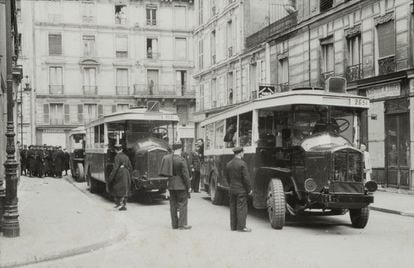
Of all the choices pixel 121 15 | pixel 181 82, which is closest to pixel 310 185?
pixel 181 82

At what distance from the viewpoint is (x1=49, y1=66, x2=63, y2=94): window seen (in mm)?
53500

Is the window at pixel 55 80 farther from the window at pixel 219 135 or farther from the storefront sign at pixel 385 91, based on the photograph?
the window at pixel 219 135

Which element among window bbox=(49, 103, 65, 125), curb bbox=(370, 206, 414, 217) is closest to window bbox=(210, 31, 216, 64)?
window bbox=(49, 103, 65, 125)

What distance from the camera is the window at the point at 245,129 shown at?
1303 cm

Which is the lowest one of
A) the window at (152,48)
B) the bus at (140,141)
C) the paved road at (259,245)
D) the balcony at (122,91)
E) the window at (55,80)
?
the paved road at (259,245)

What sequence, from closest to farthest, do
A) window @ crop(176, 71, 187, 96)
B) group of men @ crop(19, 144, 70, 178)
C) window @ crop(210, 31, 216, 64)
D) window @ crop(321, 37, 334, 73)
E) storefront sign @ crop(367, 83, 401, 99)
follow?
1. storefront sign @ crop(367, 83, 401, 99)
2. window @ crop(321, 37, 334, 73)
3. group of men @ crop(19, 144, 70, 178)
4. window @ crop(210, 31, 216, 64)
5. window @ crop(176, 71, 187, 96)

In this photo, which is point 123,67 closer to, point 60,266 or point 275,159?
point 275,159

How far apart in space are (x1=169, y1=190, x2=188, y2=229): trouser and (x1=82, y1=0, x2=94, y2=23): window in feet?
151

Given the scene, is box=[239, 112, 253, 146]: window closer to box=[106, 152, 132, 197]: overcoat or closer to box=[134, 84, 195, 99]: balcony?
box=[106, 152, 132, 197]: overcoat

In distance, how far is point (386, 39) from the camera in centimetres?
2072

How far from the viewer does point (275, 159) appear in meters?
12.4

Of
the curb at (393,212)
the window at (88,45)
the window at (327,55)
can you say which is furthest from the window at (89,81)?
the curb at (393,212)

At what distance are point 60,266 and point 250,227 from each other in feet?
15.2

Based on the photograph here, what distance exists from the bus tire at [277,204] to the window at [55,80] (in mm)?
45323
